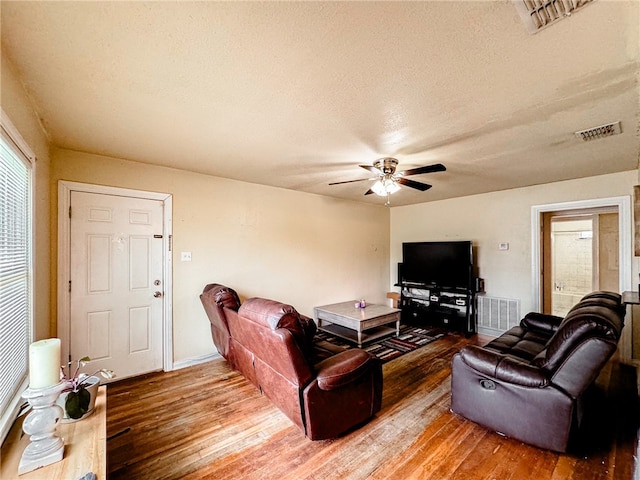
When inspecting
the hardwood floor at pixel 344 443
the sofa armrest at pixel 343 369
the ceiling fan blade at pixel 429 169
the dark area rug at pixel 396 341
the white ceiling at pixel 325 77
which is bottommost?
the dark area rug at pixel 396 341

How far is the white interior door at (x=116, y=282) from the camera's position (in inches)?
110

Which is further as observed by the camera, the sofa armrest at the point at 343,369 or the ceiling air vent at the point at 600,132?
the ceiling air vent at the point at 600,132

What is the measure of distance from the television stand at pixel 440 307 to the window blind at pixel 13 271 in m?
5.05

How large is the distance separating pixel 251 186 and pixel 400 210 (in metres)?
3.39

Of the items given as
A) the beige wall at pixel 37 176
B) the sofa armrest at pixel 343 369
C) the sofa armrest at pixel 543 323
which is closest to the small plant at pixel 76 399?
the beige wall at pixel 37 176

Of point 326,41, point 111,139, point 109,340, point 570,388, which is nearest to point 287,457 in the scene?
point 570,388

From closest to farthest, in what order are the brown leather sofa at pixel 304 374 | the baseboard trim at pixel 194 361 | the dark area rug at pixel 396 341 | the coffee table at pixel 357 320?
1. the brown leather sofa at pixel 304 374
2. the baseboard trim at pixel 194 361
3. the dark area rug at pixel 396 341
4. the coffee table at pixel 357 320

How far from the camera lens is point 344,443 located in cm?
199

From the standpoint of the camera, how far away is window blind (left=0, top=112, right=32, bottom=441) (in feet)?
4.73

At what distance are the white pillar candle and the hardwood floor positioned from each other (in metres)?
0.93

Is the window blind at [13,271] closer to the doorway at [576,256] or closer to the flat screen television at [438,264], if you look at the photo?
the flat screen television at [438,264]

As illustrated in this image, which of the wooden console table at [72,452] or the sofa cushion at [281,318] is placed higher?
the sofa cushion at [281,318]

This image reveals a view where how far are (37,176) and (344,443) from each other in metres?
3.13

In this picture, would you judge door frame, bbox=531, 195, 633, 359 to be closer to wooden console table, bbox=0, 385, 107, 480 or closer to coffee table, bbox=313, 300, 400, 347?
→ coffee table, bbox=313, 300, 400, 347
